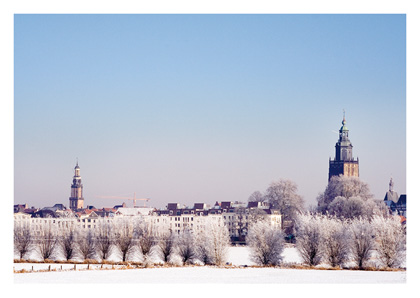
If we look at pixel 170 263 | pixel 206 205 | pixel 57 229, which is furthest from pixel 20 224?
pixel 206 205

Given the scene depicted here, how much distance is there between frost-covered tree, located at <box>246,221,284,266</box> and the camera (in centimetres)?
4194

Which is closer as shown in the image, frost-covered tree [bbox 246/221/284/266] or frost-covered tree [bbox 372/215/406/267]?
frost-covered tree [bbox 372/215/406/267]

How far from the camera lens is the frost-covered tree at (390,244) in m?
39.8

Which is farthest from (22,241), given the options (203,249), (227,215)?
(227,215)

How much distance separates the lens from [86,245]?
148 ft

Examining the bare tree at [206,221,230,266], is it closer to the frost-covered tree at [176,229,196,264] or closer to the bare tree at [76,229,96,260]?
the frost-covered tree at [176,229,196,264]

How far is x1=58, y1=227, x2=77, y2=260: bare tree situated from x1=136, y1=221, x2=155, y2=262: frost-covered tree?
3706mm

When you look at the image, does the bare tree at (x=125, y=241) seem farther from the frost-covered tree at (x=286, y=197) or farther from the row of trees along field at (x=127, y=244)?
the frost-covered tree at (x=286, y=197)

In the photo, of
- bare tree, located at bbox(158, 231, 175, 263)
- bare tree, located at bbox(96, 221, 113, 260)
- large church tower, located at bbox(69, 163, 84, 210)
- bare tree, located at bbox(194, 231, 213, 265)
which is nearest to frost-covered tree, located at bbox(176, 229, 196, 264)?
bare tree, located at bbox(194, 231, 213, 265)

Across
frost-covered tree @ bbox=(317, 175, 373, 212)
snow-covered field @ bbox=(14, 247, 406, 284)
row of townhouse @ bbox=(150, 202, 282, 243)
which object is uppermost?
frost-covered tree @ bbox=(317, 175, 373, 212)

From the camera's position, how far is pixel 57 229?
4959 cm

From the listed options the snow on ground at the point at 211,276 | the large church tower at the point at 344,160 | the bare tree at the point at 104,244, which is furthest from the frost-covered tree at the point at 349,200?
the large church tower at the point at 344,160
